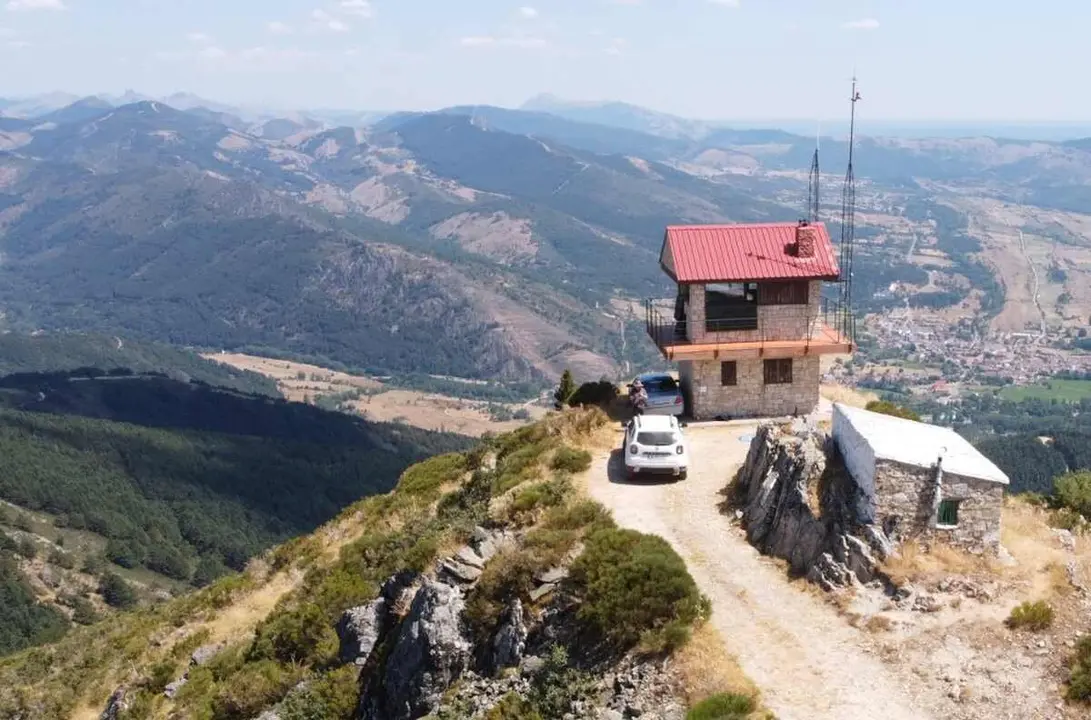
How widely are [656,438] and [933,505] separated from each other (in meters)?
9.65

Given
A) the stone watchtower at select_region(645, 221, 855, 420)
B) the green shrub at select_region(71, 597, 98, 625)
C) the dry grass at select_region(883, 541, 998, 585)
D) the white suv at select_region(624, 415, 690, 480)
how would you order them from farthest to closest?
the green shrub at select_region(71, 597, 98, 625) → the stone watchtower at select_region(645, 221, 855, 420) → the white suv at select_region(624, 415, 690, 480) → the dry grass at select_region(883, 541, 998, 585)

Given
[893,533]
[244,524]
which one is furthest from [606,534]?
[244,524]

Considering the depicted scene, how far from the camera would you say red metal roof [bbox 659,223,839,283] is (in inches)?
1449

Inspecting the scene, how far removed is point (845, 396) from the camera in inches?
1634

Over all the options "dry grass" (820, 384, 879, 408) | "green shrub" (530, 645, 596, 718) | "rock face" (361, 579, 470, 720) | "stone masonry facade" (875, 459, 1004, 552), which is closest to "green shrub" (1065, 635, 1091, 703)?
"stone masonry facade" (875, 459, 1004, 552)

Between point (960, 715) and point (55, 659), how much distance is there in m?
46.1

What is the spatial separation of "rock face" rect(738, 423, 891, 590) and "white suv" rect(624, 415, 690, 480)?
266cm

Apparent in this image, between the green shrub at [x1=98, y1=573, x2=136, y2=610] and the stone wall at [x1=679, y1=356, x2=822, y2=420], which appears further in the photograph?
the green shrub at [x1=98, y1=573, x2=136, y2=610]

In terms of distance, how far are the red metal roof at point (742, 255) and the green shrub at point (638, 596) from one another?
1717 centimetres

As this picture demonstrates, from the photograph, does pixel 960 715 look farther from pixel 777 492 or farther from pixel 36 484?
pixel 36 484

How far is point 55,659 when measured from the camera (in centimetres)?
4866

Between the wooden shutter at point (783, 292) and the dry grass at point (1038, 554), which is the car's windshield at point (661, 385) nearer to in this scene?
the wooden shutter at point (783, 292)

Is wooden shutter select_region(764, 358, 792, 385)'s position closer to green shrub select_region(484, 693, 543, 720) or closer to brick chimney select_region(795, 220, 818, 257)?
brick chimney select_region(795, 220, 818, 257)

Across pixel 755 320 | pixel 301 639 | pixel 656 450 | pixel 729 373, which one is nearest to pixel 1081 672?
pixel 656 450
